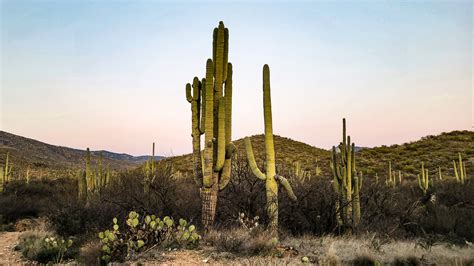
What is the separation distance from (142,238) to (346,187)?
5390mm

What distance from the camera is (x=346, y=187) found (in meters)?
9.91

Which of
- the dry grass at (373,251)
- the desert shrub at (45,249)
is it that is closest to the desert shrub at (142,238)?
the desert shrub at (45,249)

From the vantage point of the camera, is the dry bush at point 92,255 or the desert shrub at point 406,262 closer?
the desert shrub at point 406,262

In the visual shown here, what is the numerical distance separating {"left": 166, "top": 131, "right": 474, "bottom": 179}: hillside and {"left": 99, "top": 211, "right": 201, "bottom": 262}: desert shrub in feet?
67.4

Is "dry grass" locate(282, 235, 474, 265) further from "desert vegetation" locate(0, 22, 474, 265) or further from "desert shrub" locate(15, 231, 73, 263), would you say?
"desert shrub" locate(15, 231, 73, 263)

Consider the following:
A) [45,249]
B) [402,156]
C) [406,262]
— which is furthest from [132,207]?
[402,156]

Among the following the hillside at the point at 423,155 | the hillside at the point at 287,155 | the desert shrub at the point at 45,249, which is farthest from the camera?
the hillside at the point at 287,155

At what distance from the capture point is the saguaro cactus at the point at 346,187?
9.59m

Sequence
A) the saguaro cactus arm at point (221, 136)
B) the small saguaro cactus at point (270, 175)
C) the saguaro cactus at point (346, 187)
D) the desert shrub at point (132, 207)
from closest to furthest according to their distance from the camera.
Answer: the small saguaro cactus at point (270, 175) < the saguaro cactus arm at point (221, 136) < the saguaro cactus at point (346, 187) < the desert shrub at point (132, 207)

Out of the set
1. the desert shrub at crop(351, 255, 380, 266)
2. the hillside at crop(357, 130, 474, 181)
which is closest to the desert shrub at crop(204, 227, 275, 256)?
the desert shrub at crop(351, 255, 380, 266)

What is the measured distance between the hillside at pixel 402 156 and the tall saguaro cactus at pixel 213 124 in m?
18.9

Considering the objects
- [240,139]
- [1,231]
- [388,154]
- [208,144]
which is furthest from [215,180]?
[240,139]

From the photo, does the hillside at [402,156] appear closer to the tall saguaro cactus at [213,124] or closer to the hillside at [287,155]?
the hillside at [287,155]

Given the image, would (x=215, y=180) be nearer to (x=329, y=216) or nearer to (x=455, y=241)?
(x=329, y=216)
